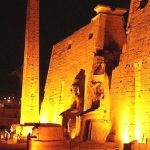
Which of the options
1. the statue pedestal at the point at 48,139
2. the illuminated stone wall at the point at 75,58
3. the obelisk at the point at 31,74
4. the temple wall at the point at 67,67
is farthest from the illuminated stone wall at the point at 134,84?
the obelisk at the point at 31,74

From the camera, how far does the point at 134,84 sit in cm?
1323

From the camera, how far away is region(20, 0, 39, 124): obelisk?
20.9 metres

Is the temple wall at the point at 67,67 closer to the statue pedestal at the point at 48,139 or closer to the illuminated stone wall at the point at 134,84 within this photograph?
the statue pedestal at the point at 48,139

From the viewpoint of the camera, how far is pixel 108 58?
16109 millimetres

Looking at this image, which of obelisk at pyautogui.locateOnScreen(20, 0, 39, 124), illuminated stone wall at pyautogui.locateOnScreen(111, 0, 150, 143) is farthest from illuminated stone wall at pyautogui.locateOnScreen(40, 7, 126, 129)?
obelisk at pyautogui.locateOnScreen(20, 0, 39, 124)

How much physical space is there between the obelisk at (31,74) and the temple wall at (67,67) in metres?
1.17

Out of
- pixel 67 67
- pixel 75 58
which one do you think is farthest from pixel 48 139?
pixel 67 67

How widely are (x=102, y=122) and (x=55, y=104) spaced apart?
23.5ft

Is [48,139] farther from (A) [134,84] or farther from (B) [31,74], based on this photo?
(B) [31,74]

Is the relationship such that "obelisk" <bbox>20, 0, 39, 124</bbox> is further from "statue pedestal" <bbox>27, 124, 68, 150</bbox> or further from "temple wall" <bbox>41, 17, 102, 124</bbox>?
"statue pedestal" <bbox>27, 124, 68, 150</bbox>

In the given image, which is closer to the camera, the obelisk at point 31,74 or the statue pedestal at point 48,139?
the statue pedestal at point 48,139

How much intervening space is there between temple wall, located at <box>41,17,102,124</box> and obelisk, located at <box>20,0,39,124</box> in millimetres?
1172

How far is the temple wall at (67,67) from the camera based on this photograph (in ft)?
57.5

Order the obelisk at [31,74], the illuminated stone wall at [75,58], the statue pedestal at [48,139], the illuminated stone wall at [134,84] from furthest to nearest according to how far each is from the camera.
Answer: the obelisk at [31,74], the illuminated stone wall at [75,58], the statue pedestal at [48,139], the illuminated stone wall at [134,84]
